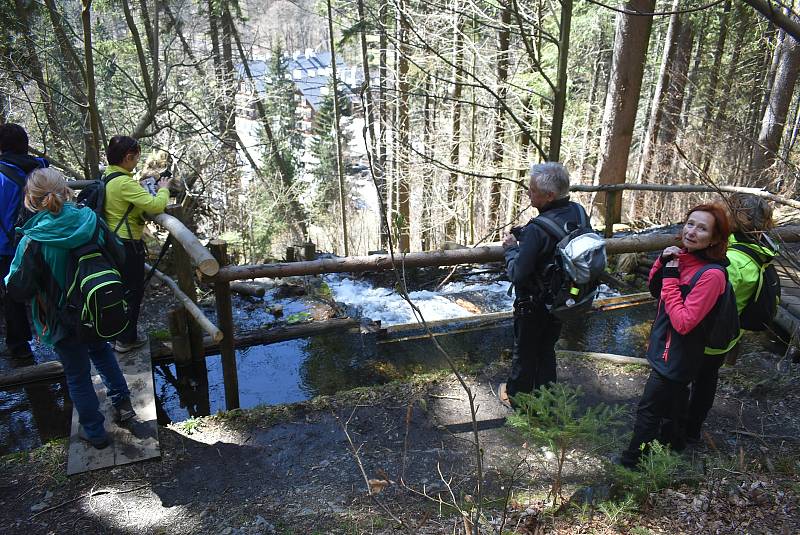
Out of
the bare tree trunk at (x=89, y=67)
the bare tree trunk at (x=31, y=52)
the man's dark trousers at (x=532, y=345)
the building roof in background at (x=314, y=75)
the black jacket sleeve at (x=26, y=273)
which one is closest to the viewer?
the black jacket sleeve at (x=26, y=273)

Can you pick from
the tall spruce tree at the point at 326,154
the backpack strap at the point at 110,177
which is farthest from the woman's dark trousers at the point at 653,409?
the tall spruce tree at the point at 326,154

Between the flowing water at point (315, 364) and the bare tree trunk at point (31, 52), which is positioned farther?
the bare tree trunk at point (31, 52)

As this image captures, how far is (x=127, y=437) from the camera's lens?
3676 mm

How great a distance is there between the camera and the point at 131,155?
13.3ft

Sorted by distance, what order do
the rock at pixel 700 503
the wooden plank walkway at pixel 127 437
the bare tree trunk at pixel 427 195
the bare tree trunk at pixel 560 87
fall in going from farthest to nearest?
the bare tree trunk at pixel 427 195, the bare tree trunk at pixel 560 87, the wooden plank walkway at pixel 127 437, the rock at pixel 700 503

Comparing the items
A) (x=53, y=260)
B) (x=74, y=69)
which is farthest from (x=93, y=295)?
(x=74, y=69)

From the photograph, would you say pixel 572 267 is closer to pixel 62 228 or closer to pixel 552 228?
pixel 552 228

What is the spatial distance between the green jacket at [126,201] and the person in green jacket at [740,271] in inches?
160

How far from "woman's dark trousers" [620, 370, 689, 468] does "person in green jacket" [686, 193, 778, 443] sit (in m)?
0.19

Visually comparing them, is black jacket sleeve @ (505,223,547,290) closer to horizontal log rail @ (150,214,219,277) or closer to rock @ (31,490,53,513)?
horizontal log rail @ (150,214,219,277)

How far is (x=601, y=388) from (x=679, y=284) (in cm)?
194

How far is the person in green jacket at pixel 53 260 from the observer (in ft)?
9.99

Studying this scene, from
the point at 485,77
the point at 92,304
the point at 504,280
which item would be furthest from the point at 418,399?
the point at 485,77

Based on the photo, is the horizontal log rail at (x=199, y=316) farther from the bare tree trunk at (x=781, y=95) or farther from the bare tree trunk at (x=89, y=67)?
the bare tree trunk at (x=781, y=95)
